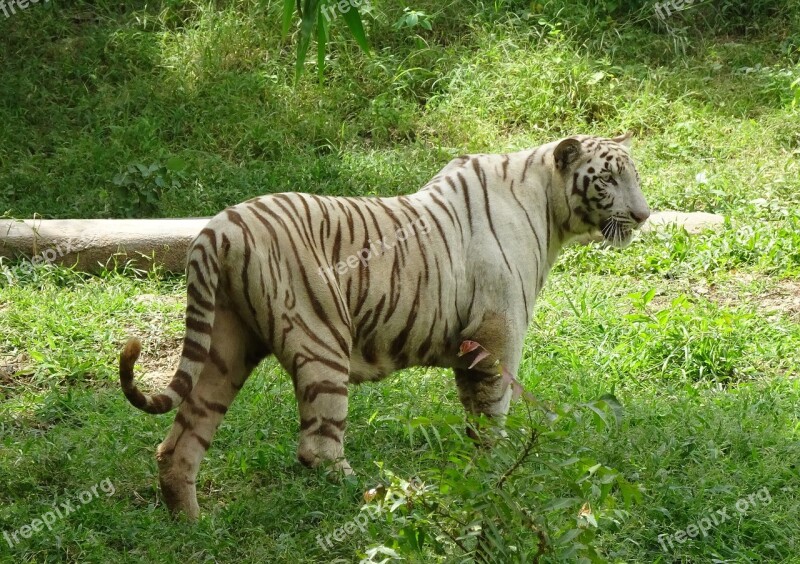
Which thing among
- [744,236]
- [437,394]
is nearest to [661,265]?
[744,236]

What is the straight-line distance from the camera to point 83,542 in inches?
153

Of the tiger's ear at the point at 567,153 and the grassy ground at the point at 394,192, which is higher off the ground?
the tiger's ear at the point at 567,153

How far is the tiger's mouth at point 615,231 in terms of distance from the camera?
477 centimetres

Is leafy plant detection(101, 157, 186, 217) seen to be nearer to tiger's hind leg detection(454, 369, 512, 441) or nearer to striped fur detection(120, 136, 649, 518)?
striped fur detection(120, 136, 649, 518)

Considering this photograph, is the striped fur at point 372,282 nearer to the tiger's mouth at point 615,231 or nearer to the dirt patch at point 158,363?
the tiger's mouth at point 615,231

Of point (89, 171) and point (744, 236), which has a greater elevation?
point (89, 171)

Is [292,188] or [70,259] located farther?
[292,188]

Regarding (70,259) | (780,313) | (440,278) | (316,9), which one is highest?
(316,9)

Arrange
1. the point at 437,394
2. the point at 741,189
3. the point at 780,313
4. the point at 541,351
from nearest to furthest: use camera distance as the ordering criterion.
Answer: the point at 437,394 → the point at 541,351 → the point at 780,313 → the point at 741,189

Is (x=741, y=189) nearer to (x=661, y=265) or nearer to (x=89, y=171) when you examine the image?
(x=661, y=265)

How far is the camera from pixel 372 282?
4.29 m

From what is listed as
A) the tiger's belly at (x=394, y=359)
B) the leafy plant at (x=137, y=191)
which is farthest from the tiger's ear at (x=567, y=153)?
the leafy plant at (x=137, y=191)

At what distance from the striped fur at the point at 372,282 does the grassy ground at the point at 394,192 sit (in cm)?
35

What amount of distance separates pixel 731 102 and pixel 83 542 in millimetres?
6861
